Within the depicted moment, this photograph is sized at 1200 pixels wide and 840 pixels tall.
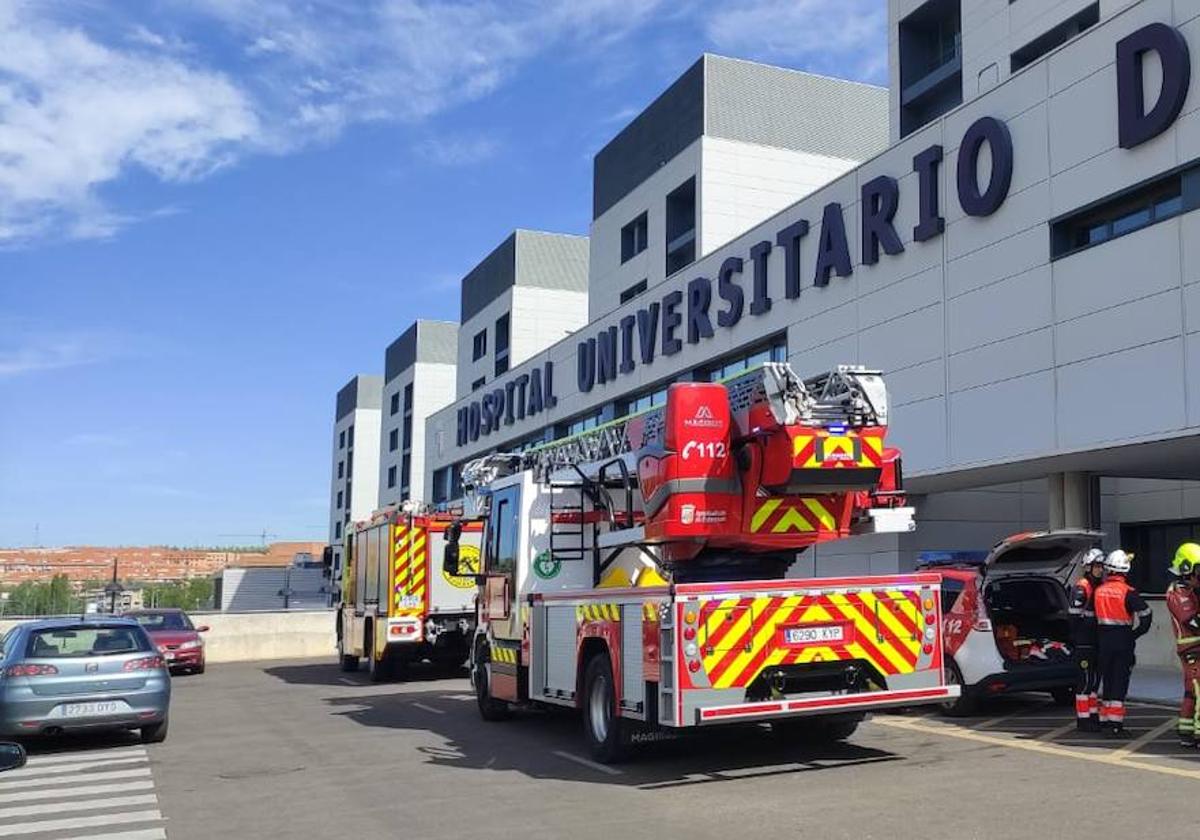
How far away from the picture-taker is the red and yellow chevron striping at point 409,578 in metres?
19.0

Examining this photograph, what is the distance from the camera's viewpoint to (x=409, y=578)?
62.5 feet

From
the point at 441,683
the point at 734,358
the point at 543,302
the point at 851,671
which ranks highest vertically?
the point at 543,302

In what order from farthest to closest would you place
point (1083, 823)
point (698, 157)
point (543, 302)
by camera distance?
point (543, 302)
point (698, 157)
point (1083, 823)

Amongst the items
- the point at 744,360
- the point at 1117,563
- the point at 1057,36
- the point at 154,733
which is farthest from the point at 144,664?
the point at 1057,36

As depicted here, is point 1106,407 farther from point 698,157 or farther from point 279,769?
point 698,157

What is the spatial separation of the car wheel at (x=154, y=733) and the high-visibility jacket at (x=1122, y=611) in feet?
31.6

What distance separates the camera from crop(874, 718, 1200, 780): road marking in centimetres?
879

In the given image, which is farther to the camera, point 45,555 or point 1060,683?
point 45,555

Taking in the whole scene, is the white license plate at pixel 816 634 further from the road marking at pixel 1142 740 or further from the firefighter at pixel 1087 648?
the firefighter at pixel 1087 648

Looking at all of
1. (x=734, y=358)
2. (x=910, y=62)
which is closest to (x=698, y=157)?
(x=910, y=62)

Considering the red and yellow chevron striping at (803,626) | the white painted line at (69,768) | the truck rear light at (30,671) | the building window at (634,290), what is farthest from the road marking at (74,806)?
the building window at (634,290)

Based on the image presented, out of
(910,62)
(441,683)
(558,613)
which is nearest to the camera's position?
(558,613)

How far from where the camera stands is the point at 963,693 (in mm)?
11961

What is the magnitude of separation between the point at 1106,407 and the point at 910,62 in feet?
57.7
